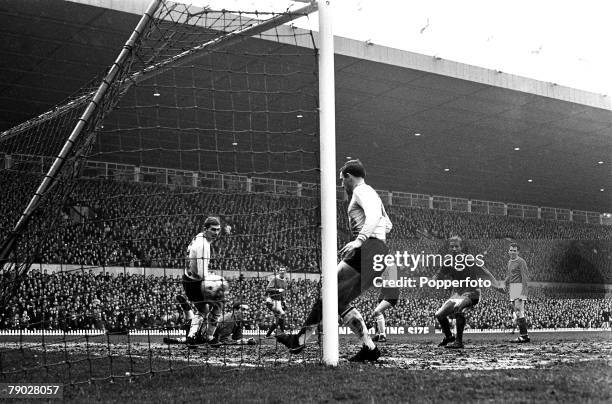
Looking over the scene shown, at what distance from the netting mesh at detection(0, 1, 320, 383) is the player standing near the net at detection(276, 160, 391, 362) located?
34 centimetres

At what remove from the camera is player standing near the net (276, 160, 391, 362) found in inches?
242

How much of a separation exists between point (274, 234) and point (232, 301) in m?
15.2

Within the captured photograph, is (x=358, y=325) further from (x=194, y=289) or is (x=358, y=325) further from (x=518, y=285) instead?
(x=518, y=285)

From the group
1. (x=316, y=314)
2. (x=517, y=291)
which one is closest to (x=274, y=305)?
(x=517, y=291)

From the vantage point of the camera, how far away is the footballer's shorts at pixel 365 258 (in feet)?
20.5

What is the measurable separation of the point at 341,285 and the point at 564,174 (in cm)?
3507

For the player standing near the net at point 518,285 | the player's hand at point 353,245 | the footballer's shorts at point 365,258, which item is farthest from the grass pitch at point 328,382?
the player standing near the net at point 518,285

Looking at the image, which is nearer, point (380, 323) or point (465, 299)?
point (465, 299)

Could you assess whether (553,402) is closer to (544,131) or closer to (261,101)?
(261,101)

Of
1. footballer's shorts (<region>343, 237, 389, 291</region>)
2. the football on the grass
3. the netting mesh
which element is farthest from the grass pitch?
the football on the grass

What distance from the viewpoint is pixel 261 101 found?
24.8 metres

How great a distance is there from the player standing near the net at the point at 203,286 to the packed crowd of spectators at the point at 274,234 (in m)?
10.4

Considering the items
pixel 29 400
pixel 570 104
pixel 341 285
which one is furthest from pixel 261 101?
pixel 29 400

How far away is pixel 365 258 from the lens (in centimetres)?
627
